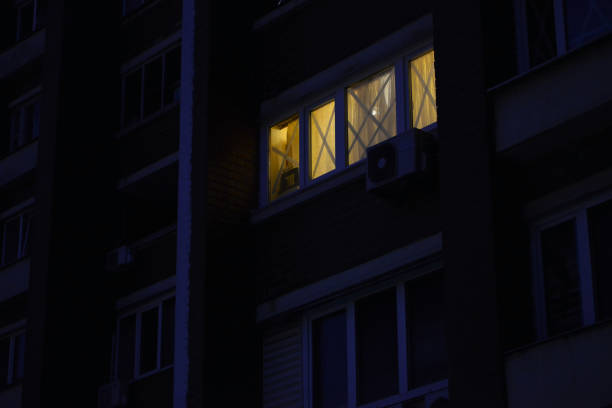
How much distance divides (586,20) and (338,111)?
3768 millimetres

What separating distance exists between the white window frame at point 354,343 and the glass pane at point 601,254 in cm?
199

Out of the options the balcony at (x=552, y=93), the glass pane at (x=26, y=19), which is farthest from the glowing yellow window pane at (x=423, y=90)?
the glass pane at (x=26, y=19)

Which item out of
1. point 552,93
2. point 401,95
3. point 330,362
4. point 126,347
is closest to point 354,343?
point 330,362

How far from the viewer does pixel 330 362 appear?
46.4ft

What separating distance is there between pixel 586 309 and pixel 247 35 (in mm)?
7067

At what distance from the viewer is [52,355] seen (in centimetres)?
1706

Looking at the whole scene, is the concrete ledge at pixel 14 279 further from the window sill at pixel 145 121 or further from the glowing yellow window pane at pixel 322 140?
the glowing yellow window pane at pixel 322 140

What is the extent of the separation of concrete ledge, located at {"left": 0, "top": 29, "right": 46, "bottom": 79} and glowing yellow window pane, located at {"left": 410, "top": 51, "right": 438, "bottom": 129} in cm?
817

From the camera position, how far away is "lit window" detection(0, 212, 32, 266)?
19.8 metres

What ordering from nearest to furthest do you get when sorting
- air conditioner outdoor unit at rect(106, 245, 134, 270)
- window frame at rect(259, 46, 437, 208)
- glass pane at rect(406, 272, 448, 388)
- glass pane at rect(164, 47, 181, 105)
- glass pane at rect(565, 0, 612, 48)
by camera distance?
glass pane at rect(565, 0, 612, 48)
glass pane at rect(406, 272, 448, 388)
window frame at rect(259, 46, 437, 208)
air conditioner outdoor unit at rect(106, 245, 134, 270)
glass pane at rect(164, 47, 181, 105)

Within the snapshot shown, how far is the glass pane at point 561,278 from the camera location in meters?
11.8

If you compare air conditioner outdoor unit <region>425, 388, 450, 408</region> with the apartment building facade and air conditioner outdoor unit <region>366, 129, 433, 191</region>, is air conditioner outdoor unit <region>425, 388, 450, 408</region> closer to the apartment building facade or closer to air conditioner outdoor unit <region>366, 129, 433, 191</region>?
the apartment building facade

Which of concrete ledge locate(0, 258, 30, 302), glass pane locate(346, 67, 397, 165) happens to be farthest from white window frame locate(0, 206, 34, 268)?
glass pane locate(346, 67, 397, 165)

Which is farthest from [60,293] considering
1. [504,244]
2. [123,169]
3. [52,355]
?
[504,244]
